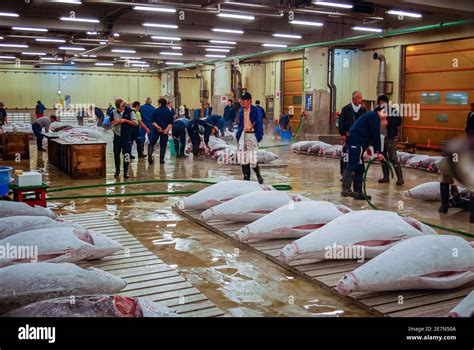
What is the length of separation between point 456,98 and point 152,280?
14.9 meters

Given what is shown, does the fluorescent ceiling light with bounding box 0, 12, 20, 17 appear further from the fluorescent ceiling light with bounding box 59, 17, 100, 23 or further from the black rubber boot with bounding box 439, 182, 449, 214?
the black rubber boot with bounding box 439, 182, 449, 214

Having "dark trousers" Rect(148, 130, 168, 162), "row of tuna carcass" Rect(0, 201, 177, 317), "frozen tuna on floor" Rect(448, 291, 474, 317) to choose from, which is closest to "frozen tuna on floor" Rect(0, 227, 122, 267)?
"row of tuna carcass" Rect(0, 201, 177, 317)

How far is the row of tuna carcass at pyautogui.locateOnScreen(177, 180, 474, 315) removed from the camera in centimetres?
389

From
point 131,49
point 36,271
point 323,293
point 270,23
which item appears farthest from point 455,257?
point 131,49

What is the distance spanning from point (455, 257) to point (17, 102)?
3391cm

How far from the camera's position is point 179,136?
1427cm

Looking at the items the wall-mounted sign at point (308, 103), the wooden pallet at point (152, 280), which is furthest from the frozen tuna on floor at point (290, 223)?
the wall-mounted sign at point (308, 103)

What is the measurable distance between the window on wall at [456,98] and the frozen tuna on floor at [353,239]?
43.7 ft

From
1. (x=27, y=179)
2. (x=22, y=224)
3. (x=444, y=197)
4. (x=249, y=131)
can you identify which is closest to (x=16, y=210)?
(x=22, y=224)

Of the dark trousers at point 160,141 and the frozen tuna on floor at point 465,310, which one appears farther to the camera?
the dark trousers at point 160,141

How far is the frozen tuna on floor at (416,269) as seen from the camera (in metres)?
3.86

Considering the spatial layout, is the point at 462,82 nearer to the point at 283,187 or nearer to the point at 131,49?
the point at 283,187

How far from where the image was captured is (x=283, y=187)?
9414 mm

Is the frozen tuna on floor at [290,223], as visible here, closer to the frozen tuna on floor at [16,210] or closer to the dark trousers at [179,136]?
the frozen tuna on floor at [16,210]
